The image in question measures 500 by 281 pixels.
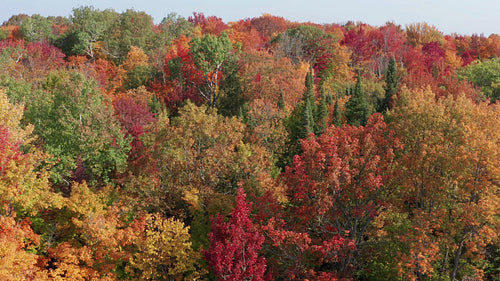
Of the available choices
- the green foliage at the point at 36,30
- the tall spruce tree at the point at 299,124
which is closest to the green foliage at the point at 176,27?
the green foliage at the point at 36,30

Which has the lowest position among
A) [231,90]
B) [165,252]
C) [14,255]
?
[165,252]

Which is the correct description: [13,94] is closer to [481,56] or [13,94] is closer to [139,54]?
[139,54]

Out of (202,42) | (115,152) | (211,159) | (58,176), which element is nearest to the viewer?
(211,159)

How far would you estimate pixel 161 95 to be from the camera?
2448 inches

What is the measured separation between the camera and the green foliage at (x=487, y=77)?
58.4 meters

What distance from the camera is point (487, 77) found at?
61.2 metres

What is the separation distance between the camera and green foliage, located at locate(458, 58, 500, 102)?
58378 mm

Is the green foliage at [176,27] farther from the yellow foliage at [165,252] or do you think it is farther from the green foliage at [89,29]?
the yellow foliage at [165,252]

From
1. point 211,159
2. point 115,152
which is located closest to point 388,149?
point 211,159

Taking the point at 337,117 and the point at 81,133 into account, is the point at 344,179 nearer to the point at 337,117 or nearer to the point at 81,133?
the point at 81,133

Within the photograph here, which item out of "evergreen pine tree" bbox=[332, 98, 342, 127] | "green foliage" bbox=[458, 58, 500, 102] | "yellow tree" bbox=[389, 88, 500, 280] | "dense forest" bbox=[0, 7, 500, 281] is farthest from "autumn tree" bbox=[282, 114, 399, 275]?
"green foliage" bbox=[458, 58, 500, 102]

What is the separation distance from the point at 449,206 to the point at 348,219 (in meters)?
6.28

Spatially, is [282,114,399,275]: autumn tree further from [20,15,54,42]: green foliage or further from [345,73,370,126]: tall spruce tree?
[20,15,54,42]: green foliage

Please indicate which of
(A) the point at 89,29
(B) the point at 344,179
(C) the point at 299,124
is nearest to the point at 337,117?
(C) the point at 299,124
